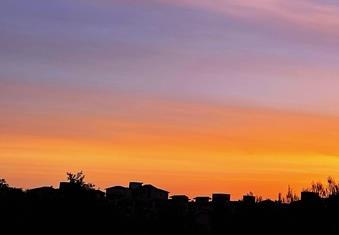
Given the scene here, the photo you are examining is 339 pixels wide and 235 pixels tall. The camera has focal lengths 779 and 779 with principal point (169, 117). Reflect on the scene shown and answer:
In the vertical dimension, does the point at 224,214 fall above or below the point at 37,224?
above

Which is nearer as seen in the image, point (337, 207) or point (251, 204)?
point (337, 207)

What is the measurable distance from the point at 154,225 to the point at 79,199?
27.4 meters

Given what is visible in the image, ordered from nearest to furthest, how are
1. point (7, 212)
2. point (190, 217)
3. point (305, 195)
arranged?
point (7, 212)
point (305, 195)
point (190, 217)

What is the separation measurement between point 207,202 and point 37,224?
174 feet

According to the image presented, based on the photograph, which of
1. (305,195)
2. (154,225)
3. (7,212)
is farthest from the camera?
(154,225)

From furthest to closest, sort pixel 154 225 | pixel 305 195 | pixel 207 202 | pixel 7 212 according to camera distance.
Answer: pixel 207 202 → pixel 154 225 → pixel 305 195 → pixel 7 212

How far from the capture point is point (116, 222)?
48.8 m

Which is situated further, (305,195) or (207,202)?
(207,202)

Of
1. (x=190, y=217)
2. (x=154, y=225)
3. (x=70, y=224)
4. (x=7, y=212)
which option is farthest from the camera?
(x=190, y=217)

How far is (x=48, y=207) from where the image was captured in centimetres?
4466

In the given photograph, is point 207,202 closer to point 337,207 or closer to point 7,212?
point 337,207

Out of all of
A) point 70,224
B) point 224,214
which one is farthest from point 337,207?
point 70,224

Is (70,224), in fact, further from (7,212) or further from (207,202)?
(207,202)

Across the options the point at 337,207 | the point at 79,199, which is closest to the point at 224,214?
the point at 337,207
